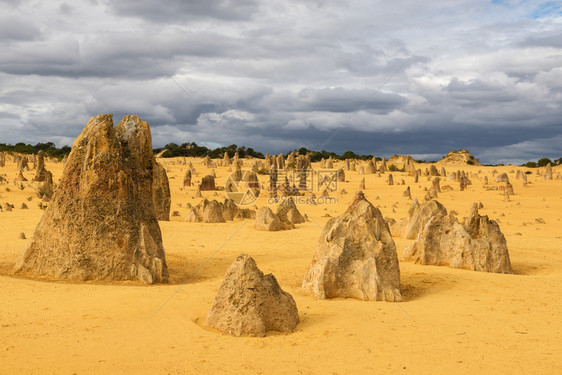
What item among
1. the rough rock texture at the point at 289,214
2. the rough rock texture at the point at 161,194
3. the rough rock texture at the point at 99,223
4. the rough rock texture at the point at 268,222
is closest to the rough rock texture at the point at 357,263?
Result: the rough rock texture at the point at 99,223

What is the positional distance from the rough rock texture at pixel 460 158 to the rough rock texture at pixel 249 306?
2346 inches

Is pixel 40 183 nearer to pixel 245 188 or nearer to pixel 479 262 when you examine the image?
pixel 245 188

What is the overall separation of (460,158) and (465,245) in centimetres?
5502

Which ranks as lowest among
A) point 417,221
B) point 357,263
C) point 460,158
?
point 357,263

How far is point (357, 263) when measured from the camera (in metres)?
8.60

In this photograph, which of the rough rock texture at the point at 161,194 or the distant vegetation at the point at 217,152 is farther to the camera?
the distant vegetation at the point at 217,152

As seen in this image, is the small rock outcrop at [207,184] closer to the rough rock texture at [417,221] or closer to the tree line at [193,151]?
the rough rock texture at [417,221]

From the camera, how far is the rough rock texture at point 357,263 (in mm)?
8398

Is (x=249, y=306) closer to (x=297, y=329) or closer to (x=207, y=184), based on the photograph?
(x=297, y=329)

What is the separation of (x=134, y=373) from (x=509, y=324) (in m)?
4.84

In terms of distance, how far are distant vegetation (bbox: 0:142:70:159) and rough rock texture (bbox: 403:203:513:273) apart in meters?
58.4

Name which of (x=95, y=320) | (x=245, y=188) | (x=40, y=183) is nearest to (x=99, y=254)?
(x=95, y=320)

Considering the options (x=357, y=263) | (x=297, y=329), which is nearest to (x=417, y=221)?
(x=357, y=263)

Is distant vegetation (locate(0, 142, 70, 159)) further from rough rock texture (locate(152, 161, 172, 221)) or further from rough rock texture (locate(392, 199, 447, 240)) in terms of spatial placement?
rough rock texture (locate(392, 199, 447, 240))
